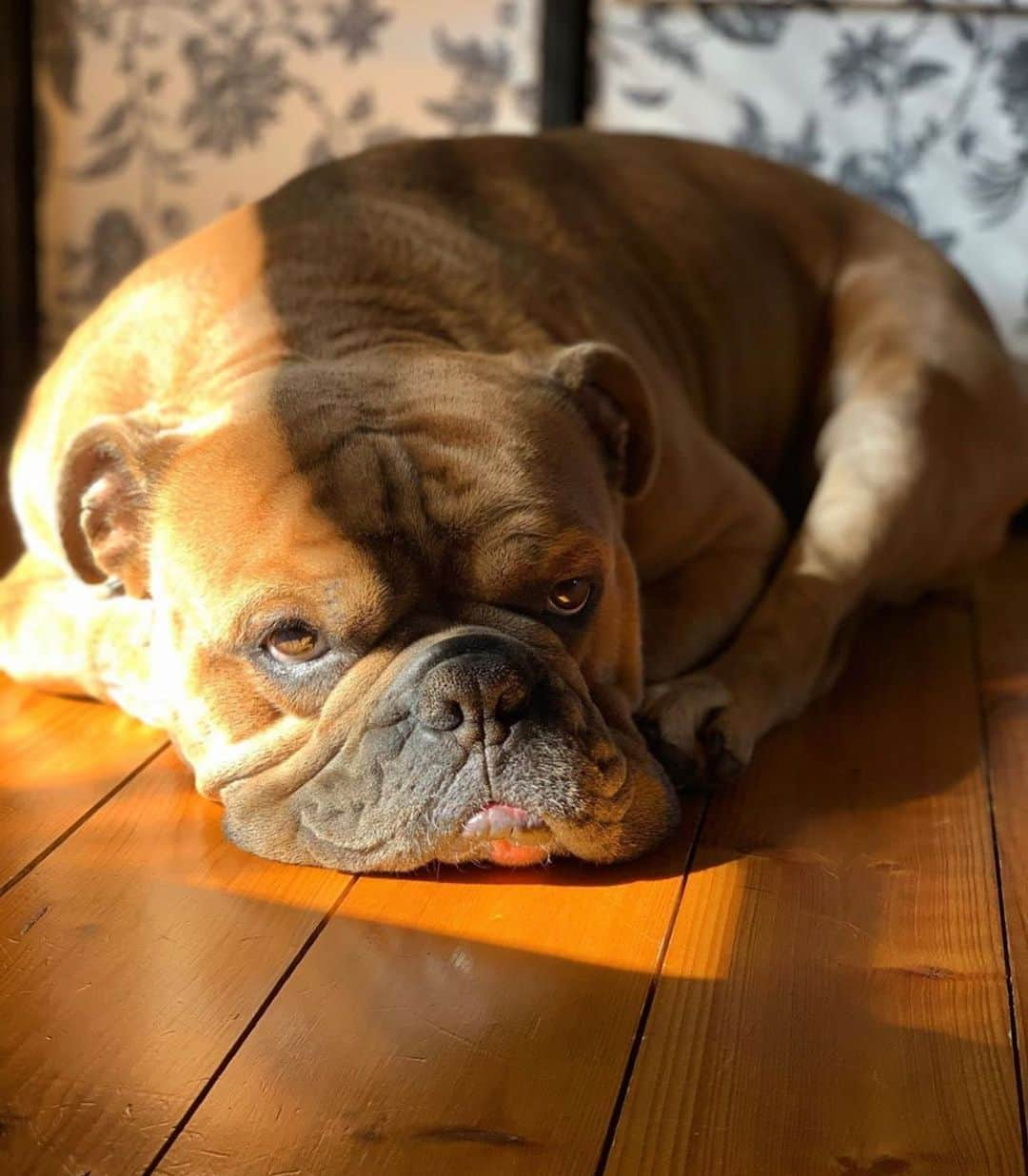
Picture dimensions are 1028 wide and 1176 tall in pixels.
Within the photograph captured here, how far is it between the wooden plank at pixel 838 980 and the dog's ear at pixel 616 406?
1.40ft

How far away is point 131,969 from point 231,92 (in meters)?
2.63

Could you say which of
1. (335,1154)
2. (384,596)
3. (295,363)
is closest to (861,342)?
(295,363)

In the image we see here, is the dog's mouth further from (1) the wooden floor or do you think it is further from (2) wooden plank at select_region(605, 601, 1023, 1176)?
(2) wooden plank at select_region(605, 601, 1023, 1176)

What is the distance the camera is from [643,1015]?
1.47 m

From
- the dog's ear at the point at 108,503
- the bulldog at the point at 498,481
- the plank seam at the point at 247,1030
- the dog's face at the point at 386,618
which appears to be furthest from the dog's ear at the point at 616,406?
the plank seam at the point at 247,1030

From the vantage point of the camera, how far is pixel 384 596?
1699mm

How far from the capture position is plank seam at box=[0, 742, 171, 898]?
1729 millimetres

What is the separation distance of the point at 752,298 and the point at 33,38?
6.31 ft

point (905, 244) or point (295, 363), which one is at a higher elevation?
point (295, 363)

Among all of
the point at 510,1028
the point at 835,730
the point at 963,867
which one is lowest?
the point at 835,730

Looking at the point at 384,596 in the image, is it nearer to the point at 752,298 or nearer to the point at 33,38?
the point at 752,298

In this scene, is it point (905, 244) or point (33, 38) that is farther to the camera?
point (33, 38)

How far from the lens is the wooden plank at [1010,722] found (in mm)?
1638

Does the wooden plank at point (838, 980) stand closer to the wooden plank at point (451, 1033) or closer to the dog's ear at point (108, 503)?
the wooden plank at point (451, 1033)
